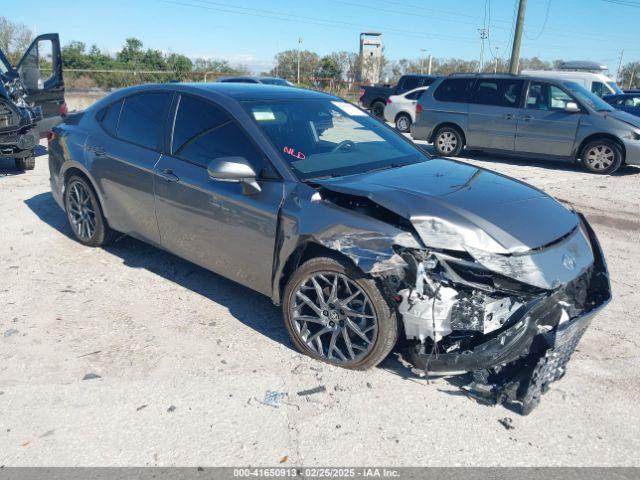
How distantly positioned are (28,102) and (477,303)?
9457 mm

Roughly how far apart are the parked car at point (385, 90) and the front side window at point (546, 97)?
7.74m

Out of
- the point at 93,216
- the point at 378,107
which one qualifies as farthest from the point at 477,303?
the point at 378,107

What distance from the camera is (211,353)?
379 cm

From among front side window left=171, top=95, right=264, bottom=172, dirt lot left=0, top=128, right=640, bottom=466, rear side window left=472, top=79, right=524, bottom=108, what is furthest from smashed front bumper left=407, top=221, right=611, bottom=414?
rear side window left=472, top=79, right=524, bottom=108

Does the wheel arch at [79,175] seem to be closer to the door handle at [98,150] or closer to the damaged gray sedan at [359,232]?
the door handle at [98,150]

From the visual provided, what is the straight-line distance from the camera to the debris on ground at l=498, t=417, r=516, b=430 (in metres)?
3.04

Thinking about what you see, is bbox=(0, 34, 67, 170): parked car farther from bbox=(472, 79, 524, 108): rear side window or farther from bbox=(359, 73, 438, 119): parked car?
bbox=(359, 73, 438, 119): parked car

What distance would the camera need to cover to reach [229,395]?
3.33 metres

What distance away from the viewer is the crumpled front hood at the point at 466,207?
125 inches

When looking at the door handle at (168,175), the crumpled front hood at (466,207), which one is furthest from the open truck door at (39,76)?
the crumpled front hood at (466,207)

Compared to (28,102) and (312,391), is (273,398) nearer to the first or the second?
(312,391)

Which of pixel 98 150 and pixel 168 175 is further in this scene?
pixel 98 150

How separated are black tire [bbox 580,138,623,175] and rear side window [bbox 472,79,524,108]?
65.3 inches

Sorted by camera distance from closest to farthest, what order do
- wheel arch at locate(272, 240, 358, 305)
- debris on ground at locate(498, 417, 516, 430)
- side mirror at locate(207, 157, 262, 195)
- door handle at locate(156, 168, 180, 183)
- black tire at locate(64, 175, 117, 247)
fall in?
1. debris on ground at locate(498, 417, 516, 430)
2. wheel arch at locate(272, 240, 358, 305)
3. side mirror at locate(207, 157, 262, 195)
4. door handle at locate(156, 168, 180, 183)
5. black tire at locate(64, 175, 117, 247)
